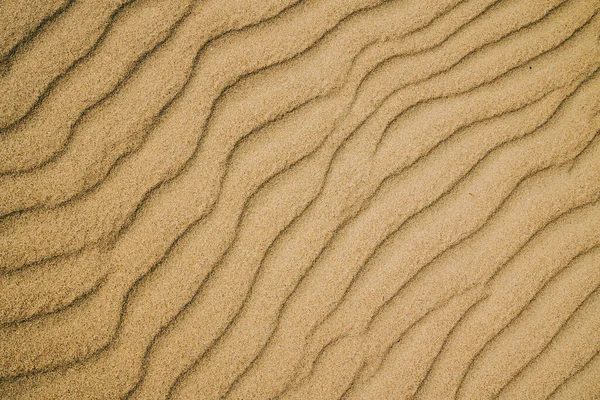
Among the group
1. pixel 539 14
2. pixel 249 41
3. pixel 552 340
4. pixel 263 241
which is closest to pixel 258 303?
pixel 263 241

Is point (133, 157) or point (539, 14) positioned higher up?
point (133, 157)

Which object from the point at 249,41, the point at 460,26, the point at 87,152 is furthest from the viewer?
the point at 460,26

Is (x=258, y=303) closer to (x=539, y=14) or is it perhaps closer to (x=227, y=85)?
(x=227, y=85)

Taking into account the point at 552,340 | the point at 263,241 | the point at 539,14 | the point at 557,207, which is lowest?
the point at 552,340

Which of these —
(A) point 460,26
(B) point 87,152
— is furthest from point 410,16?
(B) point 87,152

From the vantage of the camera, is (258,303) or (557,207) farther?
(557,207)

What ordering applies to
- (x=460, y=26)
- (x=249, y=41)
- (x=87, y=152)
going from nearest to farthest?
(x=87, y=152) → (x=249, y=41) → (x=460, y=26)

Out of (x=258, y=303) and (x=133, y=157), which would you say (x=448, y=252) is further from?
(x=133, y=157)
